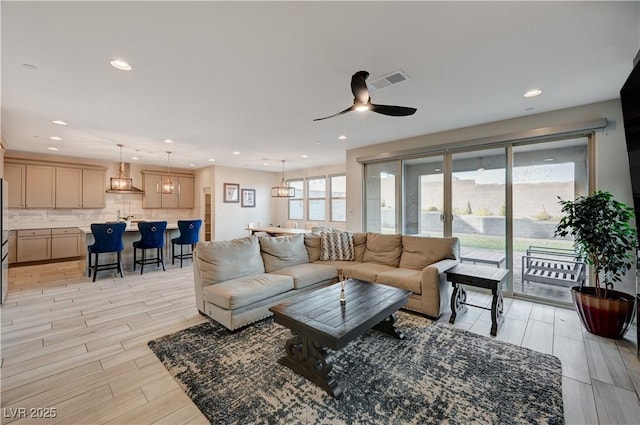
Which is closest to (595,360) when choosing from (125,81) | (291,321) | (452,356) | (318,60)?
(452,356)

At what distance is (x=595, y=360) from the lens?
7.70ft

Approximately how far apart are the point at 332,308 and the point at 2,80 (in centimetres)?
400

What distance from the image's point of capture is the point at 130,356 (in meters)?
2.40

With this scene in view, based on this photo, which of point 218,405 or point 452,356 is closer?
point 218,405

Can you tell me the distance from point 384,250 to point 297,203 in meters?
5.53

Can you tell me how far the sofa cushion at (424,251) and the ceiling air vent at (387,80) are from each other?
226 cm

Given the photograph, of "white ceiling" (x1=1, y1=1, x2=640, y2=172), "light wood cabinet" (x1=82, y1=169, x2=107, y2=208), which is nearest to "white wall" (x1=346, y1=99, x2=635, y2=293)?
"white ceiling" (x1=1, y1=1, x2=640, y2=172)

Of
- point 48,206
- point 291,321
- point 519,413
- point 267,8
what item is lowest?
point 519,413

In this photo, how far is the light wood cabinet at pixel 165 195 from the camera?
7914 mm

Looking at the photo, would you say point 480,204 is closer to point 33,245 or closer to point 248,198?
point 248,198

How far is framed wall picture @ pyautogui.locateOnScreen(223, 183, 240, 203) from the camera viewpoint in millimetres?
8336

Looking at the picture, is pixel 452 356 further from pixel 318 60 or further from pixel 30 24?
pixel 30 24

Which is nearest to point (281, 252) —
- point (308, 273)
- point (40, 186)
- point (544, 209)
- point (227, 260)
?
point (308, 273)

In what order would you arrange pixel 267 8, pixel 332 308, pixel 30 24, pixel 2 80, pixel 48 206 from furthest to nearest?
pixel 48 206
pixel 2 80
pixel 332 308
pixel 30 24
pixel 267 8
